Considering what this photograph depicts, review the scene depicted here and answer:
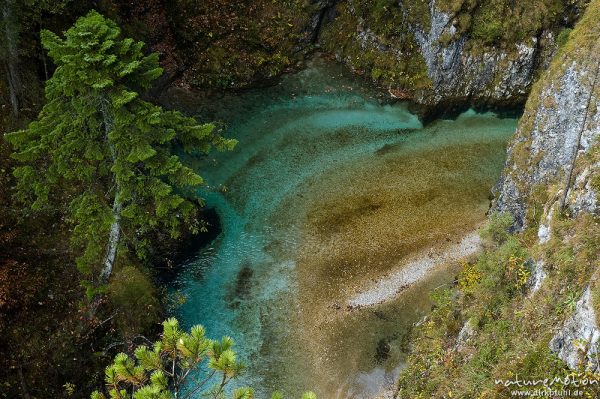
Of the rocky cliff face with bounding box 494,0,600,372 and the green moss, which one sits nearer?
the rocky cliff face with bounding box 494,0,600,372

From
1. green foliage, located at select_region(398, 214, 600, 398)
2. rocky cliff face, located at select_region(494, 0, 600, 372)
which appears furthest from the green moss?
green foliage, located at select_region(398, 214, 600, 398)

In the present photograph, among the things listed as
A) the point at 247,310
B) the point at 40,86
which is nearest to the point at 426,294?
the point at 247,310

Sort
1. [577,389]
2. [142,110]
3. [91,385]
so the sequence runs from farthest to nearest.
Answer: [91,385] < [142,110] < [577,389]

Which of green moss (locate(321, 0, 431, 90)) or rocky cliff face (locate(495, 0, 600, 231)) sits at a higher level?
green moss (locate(321, 0, 431, 90))

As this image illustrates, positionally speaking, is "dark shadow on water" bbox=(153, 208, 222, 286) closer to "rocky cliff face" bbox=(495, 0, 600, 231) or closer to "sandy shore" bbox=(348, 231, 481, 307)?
"sandy shore" bbox=(348, 231, 481, 307)

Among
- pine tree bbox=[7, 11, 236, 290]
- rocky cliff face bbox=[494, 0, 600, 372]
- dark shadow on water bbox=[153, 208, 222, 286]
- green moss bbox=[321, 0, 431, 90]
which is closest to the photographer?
pine tree bbox=[7, 11, 236, 290]

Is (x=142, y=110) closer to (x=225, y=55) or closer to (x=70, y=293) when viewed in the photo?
(x=70, y=293)

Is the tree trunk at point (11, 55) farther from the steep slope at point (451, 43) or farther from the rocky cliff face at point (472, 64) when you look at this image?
the rocky cliff face at point (472, 64)
